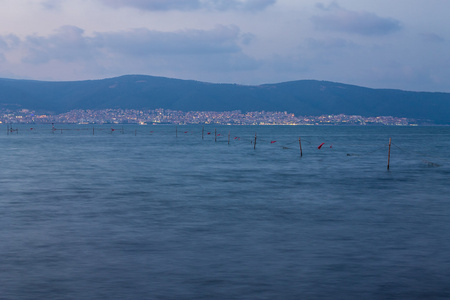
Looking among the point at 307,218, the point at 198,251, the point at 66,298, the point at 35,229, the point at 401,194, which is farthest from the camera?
the point at 401,194

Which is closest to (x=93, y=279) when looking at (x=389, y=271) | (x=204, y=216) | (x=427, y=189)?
(x=389, y=271)

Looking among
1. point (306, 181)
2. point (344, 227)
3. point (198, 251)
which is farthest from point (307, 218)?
point (306, 181)

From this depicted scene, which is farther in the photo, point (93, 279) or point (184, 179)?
point (184, 179)

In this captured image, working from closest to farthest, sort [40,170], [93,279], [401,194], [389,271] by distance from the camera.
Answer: [93,279]
[389,271]
[401,194]
[40,170]

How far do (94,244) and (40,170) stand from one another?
3123 cm

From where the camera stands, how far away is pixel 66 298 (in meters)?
10.9

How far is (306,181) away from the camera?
3628 centimetres

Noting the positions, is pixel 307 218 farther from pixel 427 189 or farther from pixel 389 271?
pixel 427 189

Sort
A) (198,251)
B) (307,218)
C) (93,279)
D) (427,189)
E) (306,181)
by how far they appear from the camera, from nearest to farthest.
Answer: (93,279) < (198,251) < (307,218) < (427,189) < (306,181)

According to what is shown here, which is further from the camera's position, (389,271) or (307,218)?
(307,218)

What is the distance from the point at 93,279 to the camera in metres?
12.1

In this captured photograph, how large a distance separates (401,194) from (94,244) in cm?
1897

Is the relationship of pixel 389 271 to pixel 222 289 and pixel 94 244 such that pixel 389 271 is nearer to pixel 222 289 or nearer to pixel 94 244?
pixel 222 289

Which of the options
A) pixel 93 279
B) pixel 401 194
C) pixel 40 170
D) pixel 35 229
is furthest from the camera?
pixel 40 170
